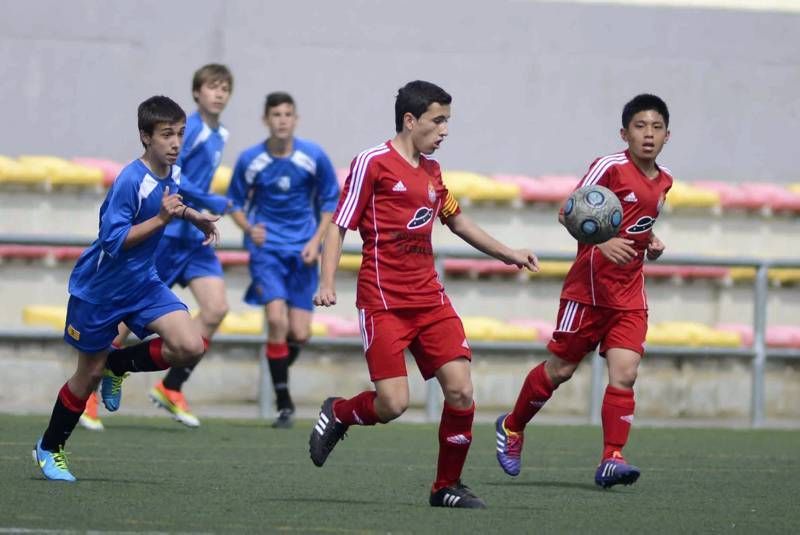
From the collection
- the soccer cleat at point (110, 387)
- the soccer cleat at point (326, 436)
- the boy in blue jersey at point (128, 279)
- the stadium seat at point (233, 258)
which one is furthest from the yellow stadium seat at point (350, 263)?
the soccer cleat at point (326, 436)

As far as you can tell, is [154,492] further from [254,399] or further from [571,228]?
[254,399]

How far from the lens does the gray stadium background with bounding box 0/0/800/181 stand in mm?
14984

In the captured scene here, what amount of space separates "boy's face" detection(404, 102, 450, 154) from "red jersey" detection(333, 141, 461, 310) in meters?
0.12

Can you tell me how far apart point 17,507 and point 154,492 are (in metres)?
0.83

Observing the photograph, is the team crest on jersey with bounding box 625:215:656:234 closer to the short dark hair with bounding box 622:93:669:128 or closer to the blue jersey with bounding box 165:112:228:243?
the short dark hair with bounding box 622:93:669:128

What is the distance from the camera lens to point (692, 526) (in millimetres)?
6590

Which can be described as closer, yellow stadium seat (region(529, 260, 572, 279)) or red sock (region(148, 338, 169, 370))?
red sock (region(148, 338, 169, 370))

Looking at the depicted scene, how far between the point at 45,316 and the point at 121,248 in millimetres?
6011

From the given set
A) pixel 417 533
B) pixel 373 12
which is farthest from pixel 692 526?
pixel 373 12

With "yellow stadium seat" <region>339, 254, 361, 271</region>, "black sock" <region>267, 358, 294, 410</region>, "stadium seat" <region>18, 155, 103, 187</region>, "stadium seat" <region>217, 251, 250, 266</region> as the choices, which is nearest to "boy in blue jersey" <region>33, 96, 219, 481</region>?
"black sock" <region>267, 358, 294, 410</region>

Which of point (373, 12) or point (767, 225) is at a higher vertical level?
point (373, 12)

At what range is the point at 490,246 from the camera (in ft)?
23.2

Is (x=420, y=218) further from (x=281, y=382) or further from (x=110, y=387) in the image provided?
(x=281, y=382)

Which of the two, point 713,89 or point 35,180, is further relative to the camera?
point 713,89
